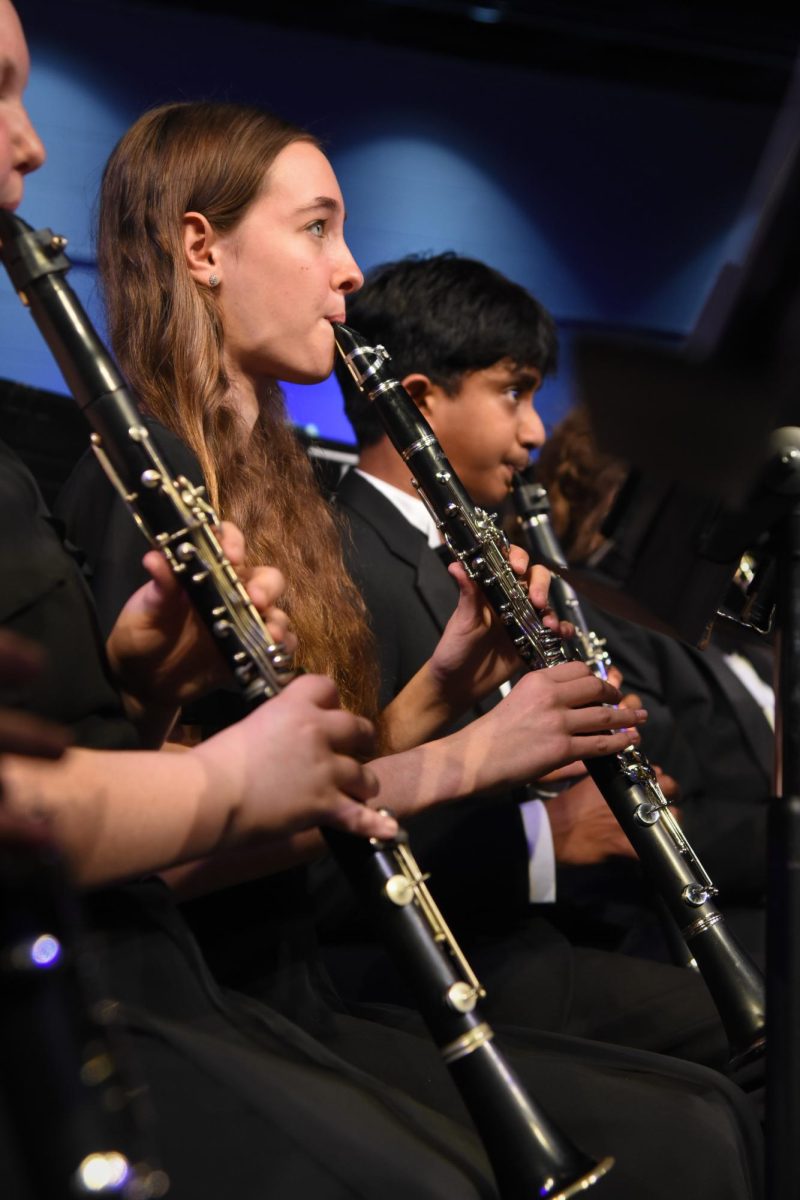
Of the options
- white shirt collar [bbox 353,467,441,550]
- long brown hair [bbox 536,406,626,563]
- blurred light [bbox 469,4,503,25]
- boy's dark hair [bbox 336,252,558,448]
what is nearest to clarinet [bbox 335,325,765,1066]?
white shirt collar [bbox 353,467,441,550]

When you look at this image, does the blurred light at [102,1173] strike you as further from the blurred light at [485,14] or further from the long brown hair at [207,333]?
the blurred light at [485,14]

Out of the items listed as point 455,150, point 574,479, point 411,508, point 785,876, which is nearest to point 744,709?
point 574,479

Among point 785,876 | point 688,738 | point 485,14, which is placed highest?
point 485,14

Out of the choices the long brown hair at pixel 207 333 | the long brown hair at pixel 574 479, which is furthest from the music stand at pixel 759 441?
the long brown hair at pixel 574 479

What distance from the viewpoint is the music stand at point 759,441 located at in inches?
39.5

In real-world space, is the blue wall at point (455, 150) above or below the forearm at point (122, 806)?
above

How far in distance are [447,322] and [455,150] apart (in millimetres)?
2096

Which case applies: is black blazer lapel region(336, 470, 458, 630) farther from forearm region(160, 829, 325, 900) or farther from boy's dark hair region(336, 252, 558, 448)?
forearm region(160, 829, 325, 900)

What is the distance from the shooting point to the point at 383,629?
2.16 meters

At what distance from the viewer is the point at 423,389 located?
2.63 metres

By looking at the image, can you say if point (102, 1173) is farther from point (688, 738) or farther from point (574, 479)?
point (574, 479)

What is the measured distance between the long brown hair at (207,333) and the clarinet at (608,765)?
21 centimetres

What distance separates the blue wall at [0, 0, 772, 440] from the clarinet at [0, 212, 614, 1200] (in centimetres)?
221

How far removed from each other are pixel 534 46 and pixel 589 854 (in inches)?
130
